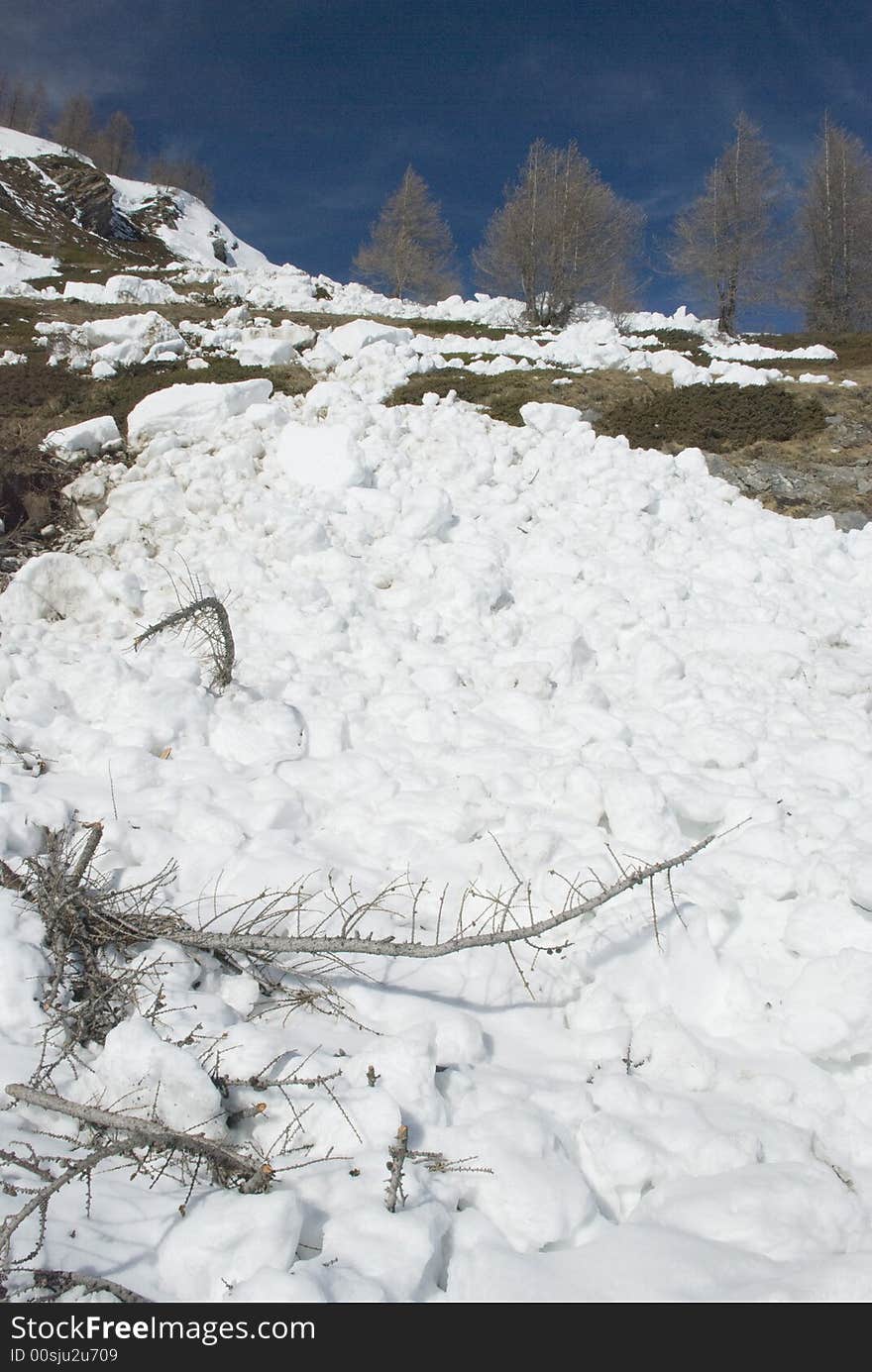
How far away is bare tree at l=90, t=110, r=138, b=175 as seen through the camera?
7919 centimetres

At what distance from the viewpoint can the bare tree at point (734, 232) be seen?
33.6m

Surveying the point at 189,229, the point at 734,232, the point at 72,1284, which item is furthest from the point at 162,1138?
the point at 189,229

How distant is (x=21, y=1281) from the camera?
1.70m

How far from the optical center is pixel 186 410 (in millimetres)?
8414

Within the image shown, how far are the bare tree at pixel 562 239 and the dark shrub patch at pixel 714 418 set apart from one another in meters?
23.1

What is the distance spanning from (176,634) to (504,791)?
Answer: 299 cm

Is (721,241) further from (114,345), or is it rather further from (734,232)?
(114,345)

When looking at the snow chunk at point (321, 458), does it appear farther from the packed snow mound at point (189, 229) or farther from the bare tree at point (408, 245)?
the packed snow mound at point (189, 229)

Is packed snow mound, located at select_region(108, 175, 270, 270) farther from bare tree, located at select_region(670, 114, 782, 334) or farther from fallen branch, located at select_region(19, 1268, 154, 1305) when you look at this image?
fallen branch, located at select_region(19, 1268, 154, 1305)

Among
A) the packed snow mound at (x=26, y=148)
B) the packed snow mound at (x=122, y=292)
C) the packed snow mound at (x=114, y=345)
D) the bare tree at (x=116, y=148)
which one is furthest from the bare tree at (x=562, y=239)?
the bare tree at (x=116, y=148)

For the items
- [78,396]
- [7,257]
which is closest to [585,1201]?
[78,396]

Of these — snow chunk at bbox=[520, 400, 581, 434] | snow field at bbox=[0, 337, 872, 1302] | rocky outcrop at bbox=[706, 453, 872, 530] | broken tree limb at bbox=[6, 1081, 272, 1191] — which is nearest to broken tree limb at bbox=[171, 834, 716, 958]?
snow field at bbox=[0, 337, 872, 1302]

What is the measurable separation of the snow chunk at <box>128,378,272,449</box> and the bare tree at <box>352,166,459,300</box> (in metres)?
34.3

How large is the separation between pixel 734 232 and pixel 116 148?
3183 inches
